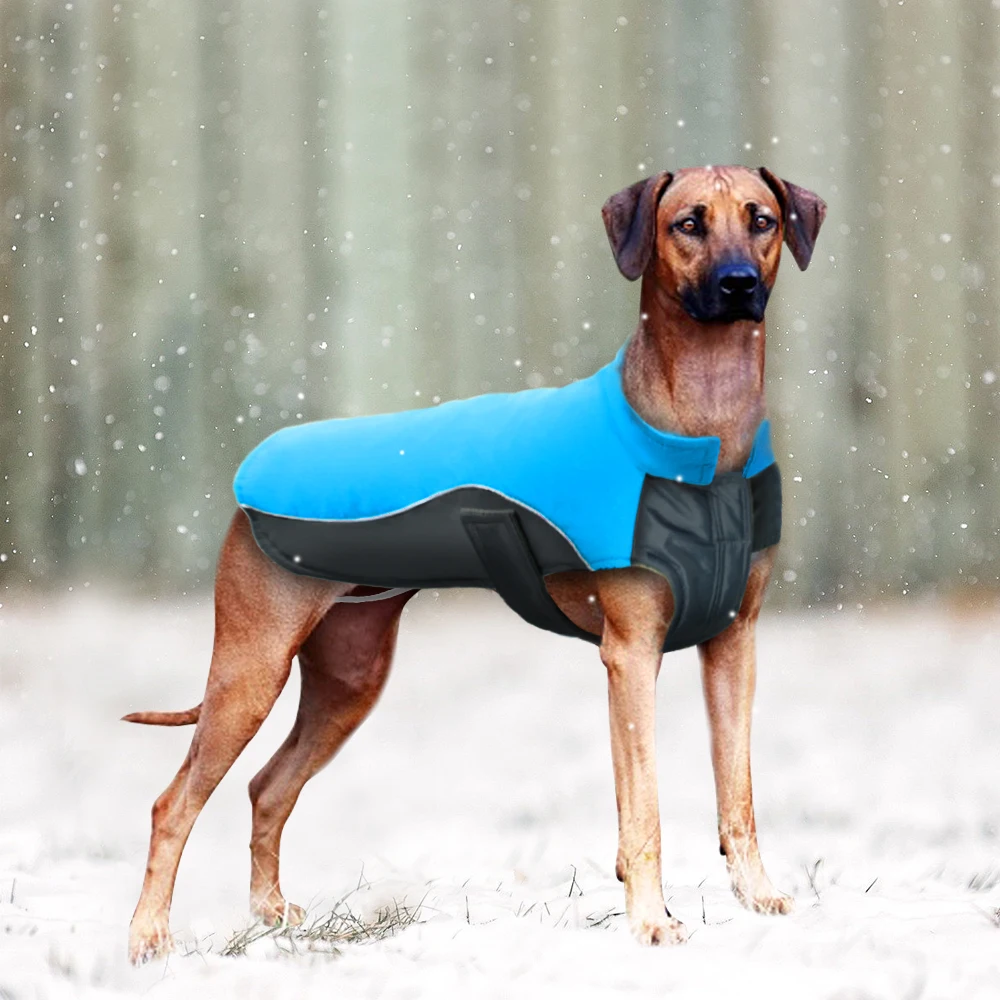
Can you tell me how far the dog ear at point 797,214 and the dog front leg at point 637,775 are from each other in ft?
3.70

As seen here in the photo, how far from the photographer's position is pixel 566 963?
11.8 feet

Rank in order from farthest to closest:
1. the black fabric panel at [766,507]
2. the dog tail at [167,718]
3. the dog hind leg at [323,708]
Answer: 1. the dog hind leg at [323,708]
2. the dog tail at [167,718]
3. the black fabric panel at [766,507]

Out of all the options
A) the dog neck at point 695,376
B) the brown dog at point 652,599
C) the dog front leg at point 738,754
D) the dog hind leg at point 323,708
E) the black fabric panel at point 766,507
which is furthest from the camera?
the dog hind leg at point 323,708

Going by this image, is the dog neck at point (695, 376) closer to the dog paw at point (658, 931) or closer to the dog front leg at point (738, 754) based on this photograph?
the dog front leg at point (738, 754)

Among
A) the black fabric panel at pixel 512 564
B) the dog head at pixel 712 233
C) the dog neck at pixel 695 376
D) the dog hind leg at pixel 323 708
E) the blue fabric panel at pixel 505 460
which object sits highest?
the dog head at pixel 712 233

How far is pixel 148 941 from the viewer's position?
4121mm

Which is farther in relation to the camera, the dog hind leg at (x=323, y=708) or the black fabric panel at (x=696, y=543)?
the dog hind leg at (x=323, y=708)

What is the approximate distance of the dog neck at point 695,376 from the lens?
3.94 m

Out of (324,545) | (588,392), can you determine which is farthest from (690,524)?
(324,545)

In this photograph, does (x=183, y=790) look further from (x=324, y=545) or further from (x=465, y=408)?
(x=465, y=408)

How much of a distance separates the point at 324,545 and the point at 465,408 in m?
0.56

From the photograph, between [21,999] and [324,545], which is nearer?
[21,999]

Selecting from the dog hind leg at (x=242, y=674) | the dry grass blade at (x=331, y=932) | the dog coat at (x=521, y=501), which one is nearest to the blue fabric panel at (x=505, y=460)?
the dog coat at (x=521, y=501)

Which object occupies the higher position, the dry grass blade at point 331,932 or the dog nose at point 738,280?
the dog nose at point 738,280
